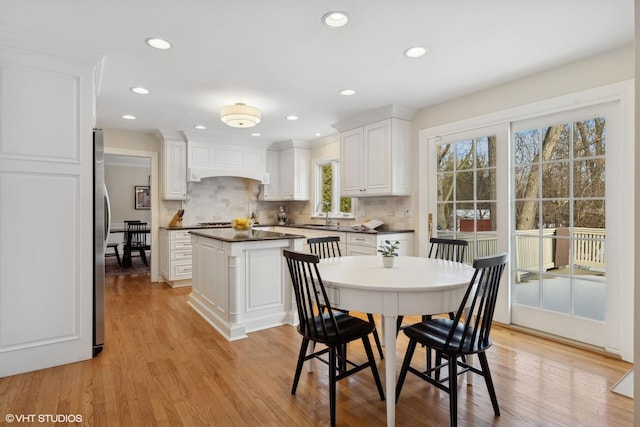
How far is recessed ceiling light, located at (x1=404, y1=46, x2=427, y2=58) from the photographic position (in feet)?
8.79

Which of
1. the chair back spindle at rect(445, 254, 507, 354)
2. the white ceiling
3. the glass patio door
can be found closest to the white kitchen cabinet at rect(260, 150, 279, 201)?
the white ceiling

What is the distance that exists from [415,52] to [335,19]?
81 centimetres

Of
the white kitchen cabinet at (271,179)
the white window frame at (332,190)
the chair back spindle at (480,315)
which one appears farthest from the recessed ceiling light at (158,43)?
the white kitchen cabinet at (271,179)

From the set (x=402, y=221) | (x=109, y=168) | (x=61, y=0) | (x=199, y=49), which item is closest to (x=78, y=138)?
(x=61, y=0)

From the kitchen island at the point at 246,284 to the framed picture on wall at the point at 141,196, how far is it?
6202mm

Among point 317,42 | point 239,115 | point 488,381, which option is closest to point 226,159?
point 239,115

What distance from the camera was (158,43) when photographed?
2.58 m

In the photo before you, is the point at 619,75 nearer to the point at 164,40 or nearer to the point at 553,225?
the point at 553,225

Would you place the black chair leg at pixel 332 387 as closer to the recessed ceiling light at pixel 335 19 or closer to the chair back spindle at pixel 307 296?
the chair back spindle at pixel 307 296

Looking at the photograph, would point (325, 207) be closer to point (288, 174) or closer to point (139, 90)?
point (288, 174)

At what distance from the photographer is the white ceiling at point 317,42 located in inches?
84.7

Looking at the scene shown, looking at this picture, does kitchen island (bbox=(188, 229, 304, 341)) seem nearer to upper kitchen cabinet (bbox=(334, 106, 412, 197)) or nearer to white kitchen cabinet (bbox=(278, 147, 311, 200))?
upper kitchen cabinet (bbox=(334, 106, 412, 197))

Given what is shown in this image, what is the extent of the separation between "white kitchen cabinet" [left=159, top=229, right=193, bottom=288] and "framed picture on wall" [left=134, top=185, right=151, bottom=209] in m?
4.15
